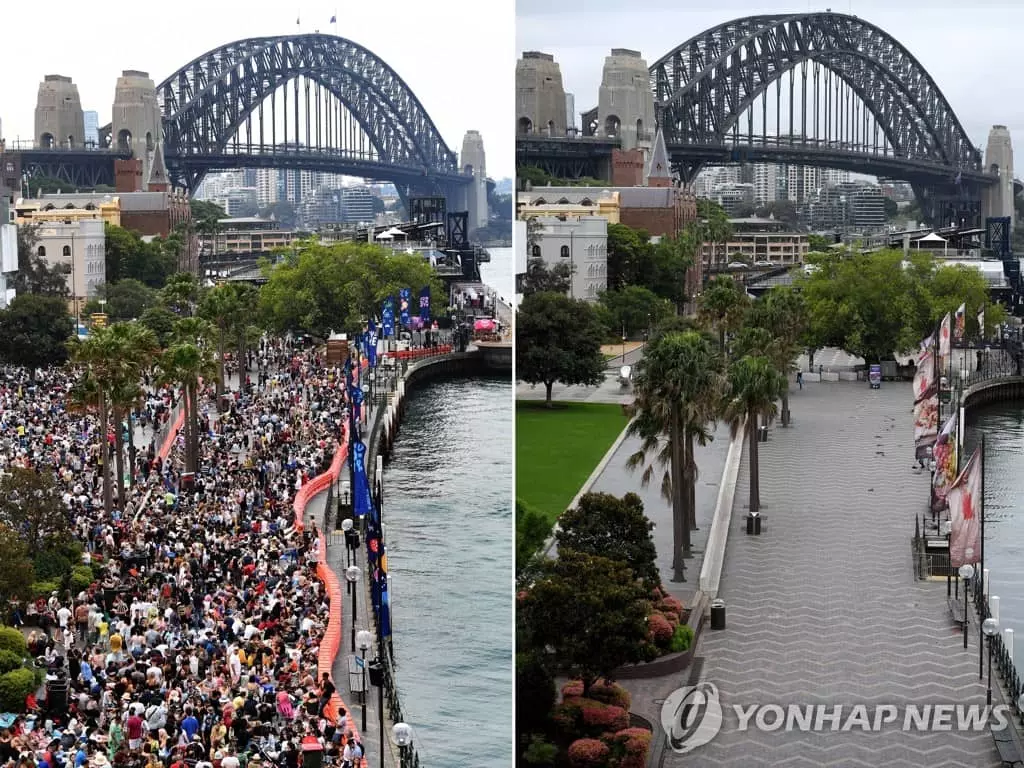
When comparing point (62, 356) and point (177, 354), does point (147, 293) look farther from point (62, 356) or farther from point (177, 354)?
point (177, 354)

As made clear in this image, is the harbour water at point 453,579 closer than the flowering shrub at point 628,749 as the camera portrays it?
No

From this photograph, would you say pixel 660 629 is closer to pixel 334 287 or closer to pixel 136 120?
pixel 334 287

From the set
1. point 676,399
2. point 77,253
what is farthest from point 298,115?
point 676,399

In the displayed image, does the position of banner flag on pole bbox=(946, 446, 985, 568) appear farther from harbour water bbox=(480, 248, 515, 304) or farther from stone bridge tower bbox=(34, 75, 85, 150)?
stone bridge tower bbox=(34, 75, 85, 150)

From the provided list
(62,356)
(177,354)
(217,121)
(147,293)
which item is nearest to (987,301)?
(177,354)

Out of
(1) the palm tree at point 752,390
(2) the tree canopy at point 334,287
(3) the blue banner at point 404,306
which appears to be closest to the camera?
(1) the palm tree at point 752,390

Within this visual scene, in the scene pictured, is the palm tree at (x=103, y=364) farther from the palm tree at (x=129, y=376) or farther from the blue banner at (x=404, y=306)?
the blue banner at (x=404, y=306)

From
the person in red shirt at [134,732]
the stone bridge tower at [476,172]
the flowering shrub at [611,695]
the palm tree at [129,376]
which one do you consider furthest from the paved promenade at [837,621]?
the stone bridge tower at [476,172]
